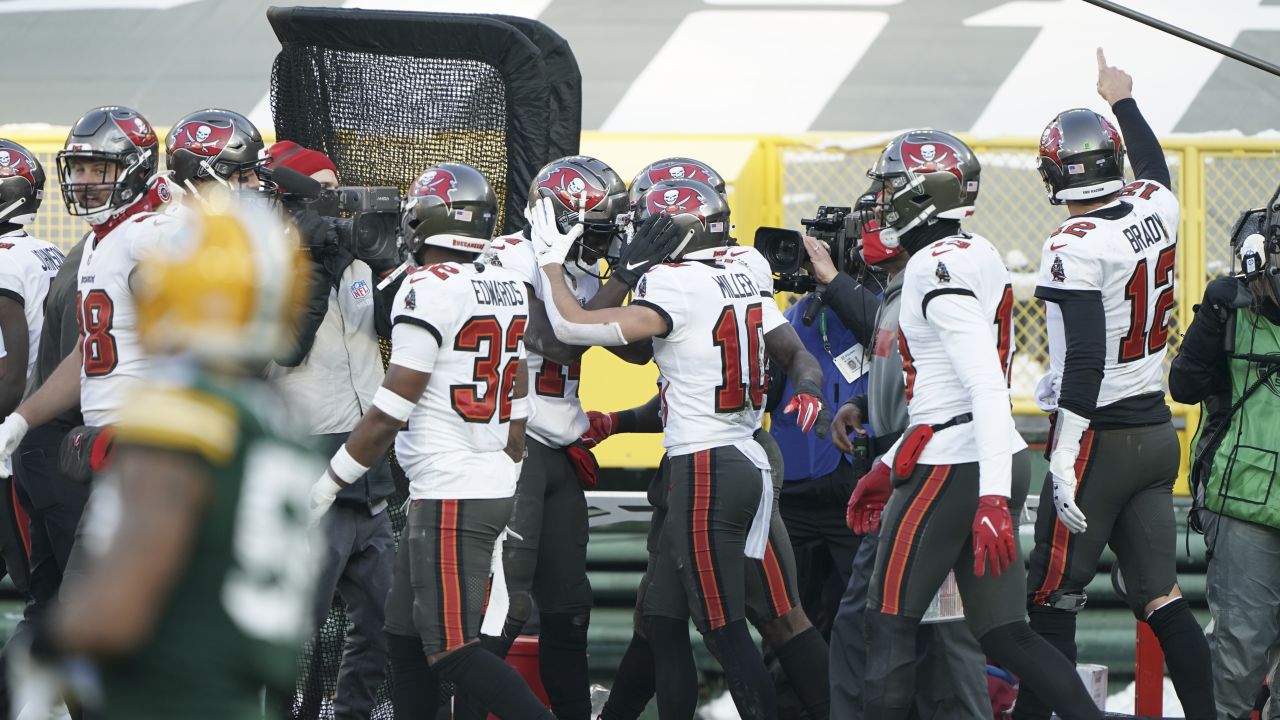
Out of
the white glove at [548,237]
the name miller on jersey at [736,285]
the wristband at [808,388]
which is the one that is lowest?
the wristband at [808,388]

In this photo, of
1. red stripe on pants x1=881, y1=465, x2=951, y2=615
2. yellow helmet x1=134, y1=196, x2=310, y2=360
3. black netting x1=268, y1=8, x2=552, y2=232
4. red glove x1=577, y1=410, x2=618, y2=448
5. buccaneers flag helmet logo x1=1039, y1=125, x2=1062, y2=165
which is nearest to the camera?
yellow helmet x1=134, y1=196, x2=310, y2=360

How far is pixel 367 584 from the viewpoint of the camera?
18.2 ft

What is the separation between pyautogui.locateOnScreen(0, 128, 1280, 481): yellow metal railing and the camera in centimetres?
689

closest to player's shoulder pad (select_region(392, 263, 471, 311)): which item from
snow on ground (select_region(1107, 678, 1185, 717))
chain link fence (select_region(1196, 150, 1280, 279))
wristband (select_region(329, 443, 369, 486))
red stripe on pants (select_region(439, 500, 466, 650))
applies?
wristband (select_region(329, 443, 369, 486))

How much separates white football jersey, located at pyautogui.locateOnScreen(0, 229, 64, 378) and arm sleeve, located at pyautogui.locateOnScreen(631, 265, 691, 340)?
2.34 metres

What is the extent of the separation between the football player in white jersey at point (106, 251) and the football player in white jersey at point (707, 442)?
4.36ft

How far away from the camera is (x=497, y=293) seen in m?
4.68

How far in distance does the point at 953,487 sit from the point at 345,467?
5.55 ft

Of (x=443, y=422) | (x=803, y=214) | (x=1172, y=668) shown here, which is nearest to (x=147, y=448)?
(x=443, y=422)

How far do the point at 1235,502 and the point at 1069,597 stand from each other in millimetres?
680

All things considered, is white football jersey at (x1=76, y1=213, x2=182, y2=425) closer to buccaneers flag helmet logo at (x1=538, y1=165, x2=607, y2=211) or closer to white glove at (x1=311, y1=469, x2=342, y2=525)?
white glove at (x1=311, y1=469, x2=342, y2=525)

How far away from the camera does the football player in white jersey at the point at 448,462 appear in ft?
14.9

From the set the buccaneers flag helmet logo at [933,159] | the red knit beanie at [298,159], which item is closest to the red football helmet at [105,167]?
the red knit beanie at [298,159]

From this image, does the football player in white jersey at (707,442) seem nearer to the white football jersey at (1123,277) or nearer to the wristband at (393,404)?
the wristband at (393,404)
